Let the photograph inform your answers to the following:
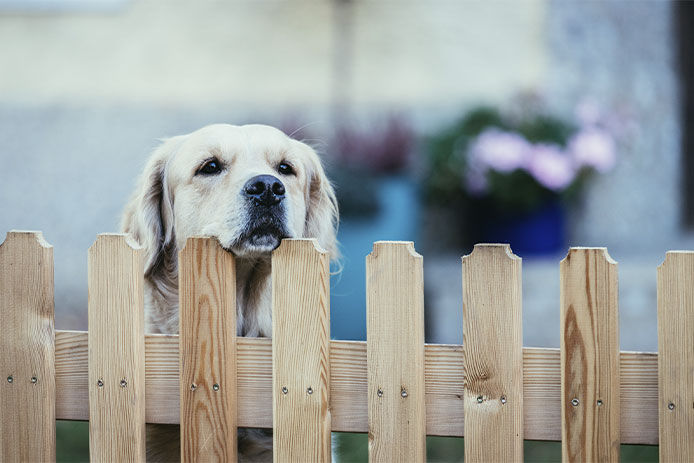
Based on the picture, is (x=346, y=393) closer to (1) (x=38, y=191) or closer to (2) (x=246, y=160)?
(2) (x=246, y=160)

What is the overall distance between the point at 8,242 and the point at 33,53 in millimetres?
5223

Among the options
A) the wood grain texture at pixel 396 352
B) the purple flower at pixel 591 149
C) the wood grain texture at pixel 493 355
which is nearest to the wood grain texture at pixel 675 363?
the wood grain texture at pixel 493 355

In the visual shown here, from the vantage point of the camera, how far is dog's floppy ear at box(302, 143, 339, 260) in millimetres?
2592

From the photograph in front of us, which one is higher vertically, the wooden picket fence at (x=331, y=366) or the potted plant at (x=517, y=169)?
the potted plant at (x=517, y=169)

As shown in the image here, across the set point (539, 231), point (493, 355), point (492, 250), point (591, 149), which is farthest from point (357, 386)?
point (591, 149)

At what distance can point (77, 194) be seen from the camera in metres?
6.81

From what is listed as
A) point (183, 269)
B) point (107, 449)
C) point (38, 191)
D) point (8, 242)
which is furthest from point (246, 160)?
point (38, 191)

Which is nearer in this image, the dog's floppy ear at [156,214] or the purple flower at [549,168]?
the dog's floppy ear at [156,214]

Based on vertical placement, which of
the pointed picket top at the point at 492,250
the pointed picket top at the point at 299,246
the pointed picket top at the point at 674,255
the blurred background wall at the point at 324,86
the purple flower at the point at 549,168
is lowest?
the pointed picket top at the point at 674,255

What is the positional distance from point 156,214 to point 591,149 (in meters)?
3.97

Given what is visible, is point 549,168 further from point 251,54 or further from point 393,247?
point 393,247

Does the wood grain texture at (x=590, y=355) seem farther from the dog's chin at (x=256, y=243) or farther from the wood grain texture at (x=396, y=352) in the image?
the dog's chin at (x=256, y=243)

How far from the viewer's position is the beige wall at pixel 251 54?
662 centimetres

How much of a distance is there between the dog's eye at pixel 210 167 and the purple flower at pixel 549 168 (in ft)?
12.1
